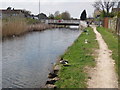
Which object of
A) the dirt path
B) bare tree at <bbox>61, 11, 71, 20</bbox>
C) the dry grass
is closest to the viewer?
the dirt path

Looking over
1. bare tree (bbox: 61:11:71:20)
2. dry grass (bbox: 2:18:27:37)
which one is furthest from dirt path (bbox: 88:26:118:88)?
bare tree (bbox: 61:11:71:20)

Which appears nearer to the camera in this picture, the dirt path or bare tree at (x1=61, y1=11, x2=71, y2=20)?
the dirt path

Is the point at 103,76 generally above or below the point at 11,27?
below

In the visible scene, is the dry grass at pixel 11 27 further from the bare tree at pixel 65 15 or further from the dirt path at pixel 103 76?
the bare tree at pixel 65 15

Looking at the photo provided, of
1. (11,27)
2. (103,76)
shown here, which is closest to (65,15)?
(11,27)

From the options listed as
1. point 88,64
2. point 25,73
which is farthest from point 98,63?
point 25,73

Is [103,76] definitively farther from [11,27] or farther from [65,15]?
[65,15]

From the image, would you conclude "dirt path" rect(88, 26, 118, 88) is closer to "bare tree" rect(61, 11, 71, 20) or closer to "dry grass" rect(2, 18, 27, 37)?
"dry grass" rect(2, 18, 27, 37)

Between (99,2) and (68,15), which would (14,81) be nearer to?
(99,2)

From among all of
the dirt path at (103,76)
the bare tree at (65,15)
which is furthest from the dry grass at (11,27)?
the bare tree at (65,15)

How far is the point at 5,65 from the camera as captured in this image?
12562 mm

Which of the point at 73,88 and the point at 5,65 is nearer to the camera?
the point at 73,88

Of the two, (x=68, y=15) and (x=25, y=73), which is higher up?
(x=68, y=15)

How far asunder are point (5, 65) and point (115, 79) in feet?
22.5
